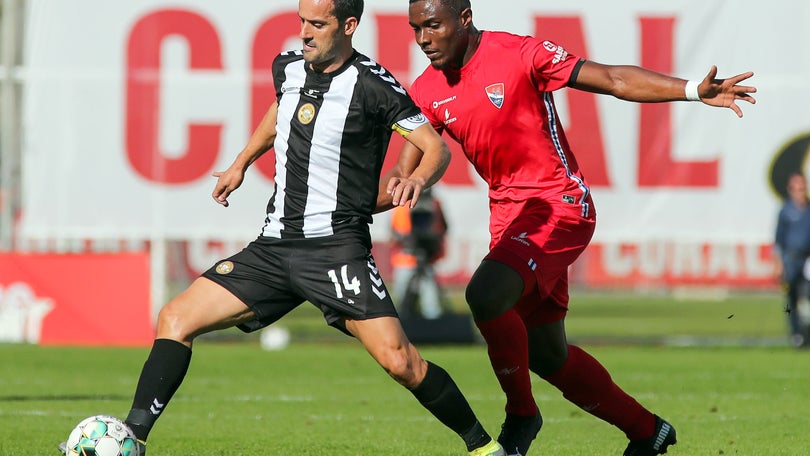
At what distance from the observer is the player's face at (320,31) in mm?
6223

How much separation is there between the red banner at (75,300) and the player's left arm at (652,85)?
10.2 meters

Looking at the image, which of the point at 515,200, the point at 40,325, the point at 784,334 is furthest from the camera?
the point at 784,334

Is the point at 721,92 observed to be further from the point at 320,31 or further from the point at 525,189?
the point at 320,31

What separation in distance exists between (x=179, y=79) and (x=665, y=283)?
687 centimetres

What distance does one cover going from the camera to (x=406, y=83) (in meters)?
17.0

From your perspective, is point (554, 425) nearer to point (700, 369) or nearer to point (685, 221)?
point (700, 369)

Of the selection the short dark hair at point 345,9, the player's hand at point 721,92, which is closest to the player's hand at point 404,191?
the short dark hair at point 345,9

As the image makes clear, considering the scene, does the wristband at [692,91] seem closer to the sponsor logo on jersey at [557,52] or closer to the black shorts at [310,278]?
the sponsor logo on jersey at [557,52]

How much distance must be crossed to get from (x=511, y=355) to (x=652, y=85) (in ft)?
4.93

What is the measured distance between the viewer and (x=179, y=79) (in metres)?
17.1

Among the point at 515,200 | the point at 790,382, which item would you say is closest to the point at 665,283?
the point at 790,382

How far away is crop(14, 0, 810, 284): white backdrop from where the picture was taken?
666 inches

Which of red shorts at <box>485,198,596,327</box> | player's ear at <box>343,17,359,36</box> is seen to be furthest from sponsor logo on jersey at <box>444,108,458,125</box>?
player's ear at <box>343,17,359,36</box>

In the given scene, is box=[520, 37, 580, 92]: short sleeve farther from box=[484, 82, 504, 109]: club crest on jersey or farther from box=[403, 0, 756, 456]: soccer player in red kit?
box=[484, 82, 504, 109]: club crest on jersey
